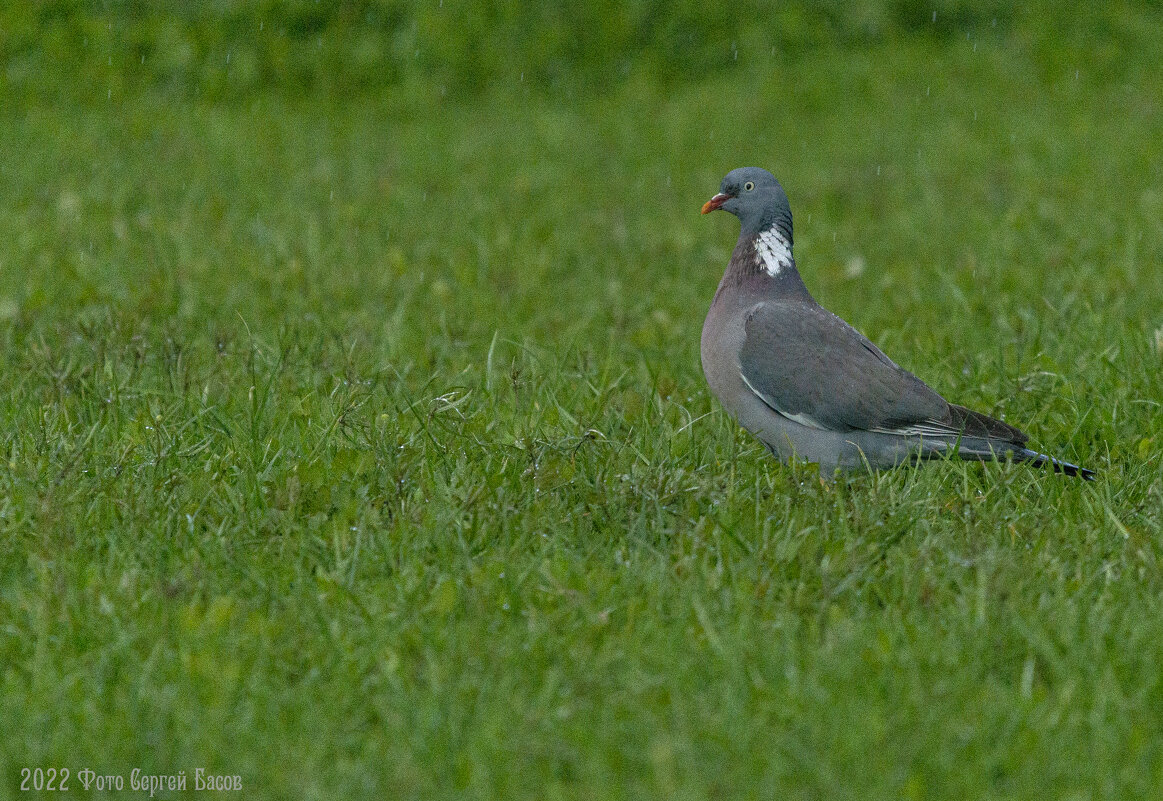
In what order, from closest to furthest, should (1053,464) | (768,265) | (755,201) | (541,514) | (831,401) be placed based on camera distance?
(541,514)
(1053,464)
(831,401)
(768,265)
(755,201)

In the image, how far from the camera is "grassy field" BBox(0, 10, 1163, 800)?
3.00 m

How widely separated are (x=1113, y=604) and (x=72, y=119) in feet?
31.7

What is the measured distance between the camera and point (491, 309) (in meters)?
7.12

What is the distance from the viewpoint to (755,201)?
532 centimetres

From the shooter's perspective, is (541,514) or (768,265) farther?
(768,265)

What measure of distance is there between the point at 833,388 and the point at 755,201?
3.03ft

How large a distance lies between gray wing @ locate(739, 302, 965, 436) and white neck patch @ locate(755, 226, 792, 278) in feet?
1.28

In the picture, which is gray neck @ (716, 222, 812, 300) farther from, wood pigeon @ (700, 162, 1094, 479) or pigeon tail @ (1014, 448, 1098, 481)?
pigeon tail @ (1014, 448, 1098, 481)

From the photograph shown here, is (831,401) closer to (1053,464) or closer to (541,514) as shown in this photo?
(1053,464)

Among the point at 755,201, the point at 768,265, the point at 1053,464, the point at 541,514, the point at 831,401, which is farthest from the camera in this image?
the point at 755,201

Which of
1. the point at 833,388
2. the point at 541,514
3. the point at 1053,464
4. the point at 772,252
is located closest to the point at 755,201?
the point at 772,252

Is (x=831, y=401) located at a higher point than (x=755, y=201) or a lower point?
lower

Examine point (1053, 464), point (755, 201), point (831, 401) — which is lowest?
point (1053, 464)

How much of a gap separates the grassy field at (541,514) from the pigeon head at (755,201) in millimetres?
762
